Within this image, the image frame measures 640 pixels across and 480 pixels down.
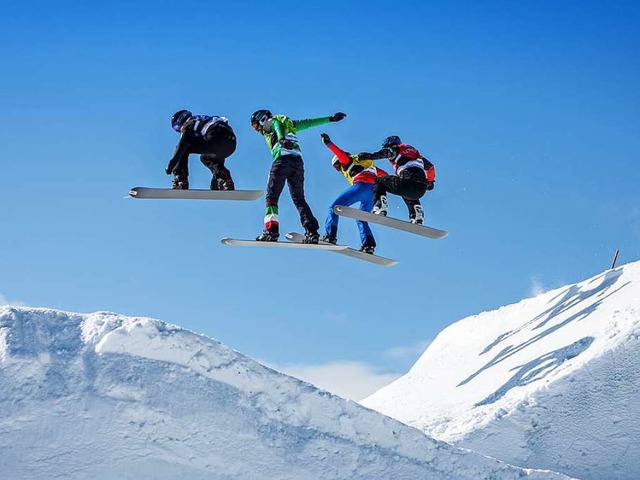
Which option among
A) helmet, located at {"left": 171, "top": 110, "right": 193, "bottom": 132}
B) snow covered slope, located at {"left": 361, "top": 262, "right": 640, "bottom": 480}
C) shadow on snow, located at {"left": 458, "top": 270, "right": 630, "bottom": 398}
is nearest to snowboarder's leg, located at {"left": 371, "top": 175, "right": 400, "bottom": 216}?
helmet, located at {"left": 171, "top": 110, "right": 193, "bottom": 132}

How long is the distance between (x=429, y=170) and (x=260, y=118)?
3.26 metres

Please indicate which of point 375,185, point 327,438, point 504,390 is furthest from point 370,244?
point 504,390

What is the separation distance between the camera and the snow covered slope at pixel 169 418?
2030cm

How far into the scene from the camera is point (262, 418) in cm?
2209

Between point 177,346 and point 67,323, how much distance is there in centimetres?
308

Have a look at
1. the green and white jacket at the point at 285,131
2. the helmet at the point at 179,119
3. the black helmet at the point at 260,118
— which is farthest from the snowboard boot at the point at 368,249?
the helmet at the point at 179,119

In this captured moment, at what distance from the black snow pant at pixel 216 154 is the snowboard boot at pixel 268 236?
0.94 meters

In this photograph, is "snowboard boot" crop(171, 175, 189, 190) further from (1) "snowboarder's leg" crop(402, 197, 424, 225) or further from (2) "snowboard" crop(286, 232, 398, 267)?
(1) "snowboarder's leg" crop(402, 197, 424, 225)

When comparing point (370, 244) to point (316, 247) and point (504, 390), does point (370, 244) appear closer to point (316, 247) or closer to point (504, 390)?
point (316, 247)

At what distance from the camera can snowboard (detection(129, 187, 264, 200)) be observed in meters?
15.2

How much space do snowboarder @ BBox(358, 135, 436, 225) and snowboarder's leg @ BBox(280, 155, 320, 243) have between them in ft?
4.25

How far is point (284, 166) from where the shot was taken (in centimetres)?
1516

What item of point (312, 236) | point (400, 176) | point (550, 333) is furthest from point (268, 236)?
point (550, 333)

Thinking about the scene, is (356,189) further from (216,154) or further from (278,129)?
(216,154)
